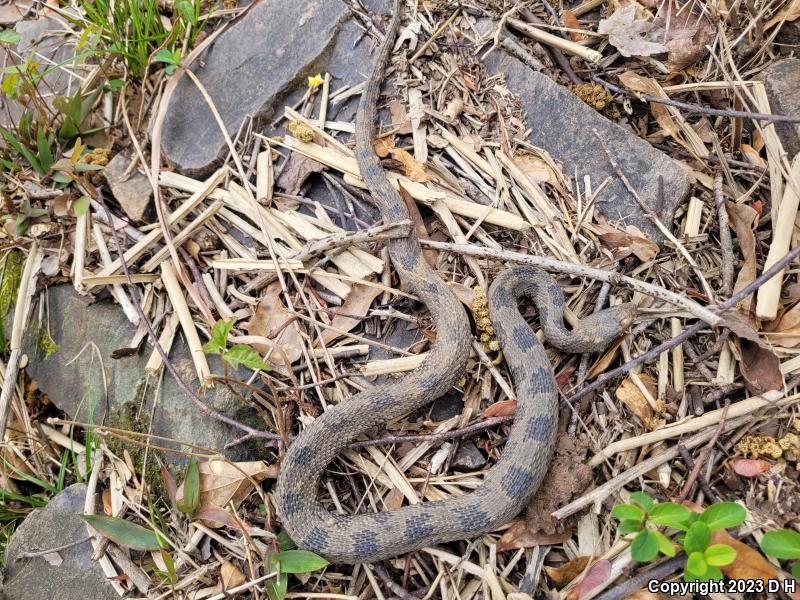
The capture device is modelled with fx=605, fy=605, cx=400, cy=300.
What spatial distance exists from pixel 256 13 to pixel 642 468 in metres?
4.70

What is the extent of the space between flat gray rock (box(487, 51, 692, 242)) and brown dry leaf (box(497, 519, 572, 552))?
7.40 ft

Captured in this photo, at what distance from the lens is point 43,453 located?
4578 millimetres

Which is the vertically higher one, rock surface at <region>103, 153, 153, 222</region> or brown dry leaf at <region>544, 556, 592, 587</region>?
rock surface at <region>103, 153, 153, 222</region>

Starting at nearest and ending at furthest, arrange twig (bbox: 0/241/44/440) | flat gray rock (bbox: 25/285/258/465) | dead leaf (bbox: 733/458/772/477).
Result: dead leaf (bbox: 733/458/772/477), flat gray rock (bbox: 25/285/258/465), twig (bbox: 0/241/44/440)

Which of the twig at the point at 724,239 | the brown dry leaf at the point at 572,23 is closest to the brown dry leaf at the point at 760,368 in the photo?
the twig at the point at 724,239

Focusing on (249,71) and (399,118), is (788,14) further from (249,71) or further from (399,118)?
(249,71)

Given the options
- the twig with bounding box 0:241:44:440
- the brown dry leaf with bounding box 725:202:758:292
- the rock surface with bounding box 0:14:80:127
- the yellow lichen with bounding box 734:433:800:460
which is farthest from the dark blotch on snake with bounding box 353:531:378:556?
the rock surface with bounding box 0:14:80:127

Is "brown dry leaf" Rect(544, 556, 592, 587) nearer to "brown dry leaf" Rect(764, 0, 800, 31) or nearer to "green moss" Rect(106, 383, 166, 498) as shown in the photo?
"green moss" Rect(106, 383, 166, 498)

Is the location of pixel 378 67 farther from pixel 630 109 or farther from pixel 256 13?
pixel 630 109

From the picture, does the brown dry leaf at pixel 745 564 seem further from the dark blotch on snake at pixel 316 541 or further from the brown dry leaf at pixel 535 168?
the brown dry leaf at pixel 535 168

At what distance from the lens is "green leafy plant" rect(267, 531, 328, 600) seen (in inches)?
148

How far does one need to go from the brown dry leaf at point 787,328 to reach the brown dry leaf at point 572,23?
2.65 metres

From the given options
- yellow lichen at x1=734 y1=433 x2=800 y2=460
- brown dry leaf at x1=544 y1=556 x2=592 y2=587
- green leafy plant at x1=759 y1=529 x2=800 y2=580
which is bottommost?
brown dry leaf at x1=544 y1=556 x2=592 y2=587

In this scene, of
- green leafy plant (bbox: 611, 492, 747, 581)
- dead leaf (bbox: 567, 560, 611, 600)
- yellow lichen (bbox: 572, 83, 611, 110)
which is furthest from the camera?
yellow lichen (bbox: 572, 83, 611, 110)
